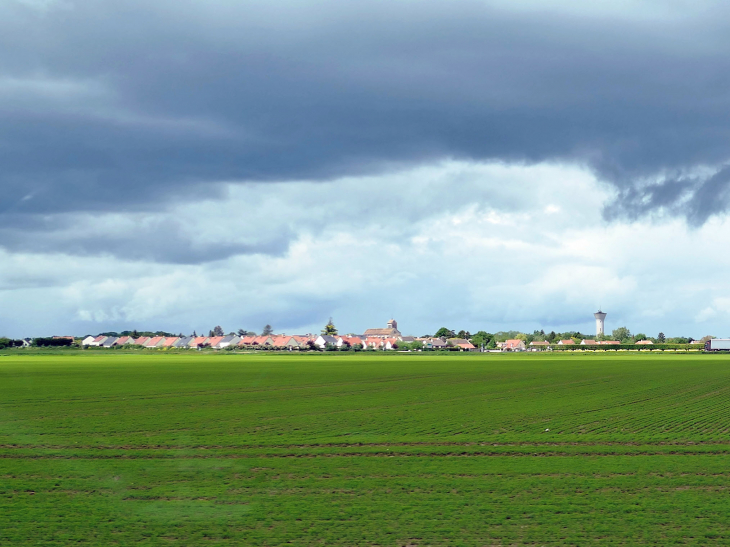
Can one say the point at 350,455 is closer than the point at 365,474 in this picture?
No

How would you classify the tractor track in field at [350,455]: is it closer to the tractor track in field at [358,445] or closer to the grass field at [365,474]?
the grass field at [365,474]

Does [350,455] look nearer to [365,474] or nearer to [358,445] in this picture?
[358,445]

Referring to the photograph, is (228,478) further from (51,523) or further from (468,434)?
(468,434)

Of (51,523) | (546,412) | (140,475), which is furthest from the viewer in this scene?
(546,412)

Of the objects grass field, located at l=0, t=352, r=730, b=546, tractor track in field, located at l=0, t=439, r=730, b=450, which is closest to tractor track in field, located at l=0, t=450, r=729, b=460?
grass field, located at l=0, t=352, r=730, b=546

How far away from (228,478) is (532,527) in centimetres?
866

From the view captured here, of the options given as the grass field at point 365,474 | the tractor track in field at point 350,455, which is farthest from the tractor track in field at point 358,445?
the tractor track in field at point 350,455

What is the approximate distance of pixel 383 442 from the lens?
83.6 ft

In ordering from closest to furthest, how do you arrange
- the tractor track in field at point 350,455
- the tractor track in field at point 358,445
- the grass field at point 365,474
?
the grass field at point 365,474 → the tractor track in field at point 350,455 → the tractor track in field at point 358,445

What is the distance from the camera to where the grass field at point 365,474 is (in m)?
14.3

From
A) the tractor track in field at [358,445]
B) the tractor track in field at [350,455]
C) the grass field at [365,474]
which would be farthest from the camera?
the tractor track in field at [358,445]

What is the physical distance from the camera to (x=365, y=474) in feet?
65.1

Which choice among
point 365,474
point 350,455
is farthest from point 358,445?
point 365,474

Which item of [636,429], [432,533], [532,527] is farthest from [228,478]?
[636,429]
